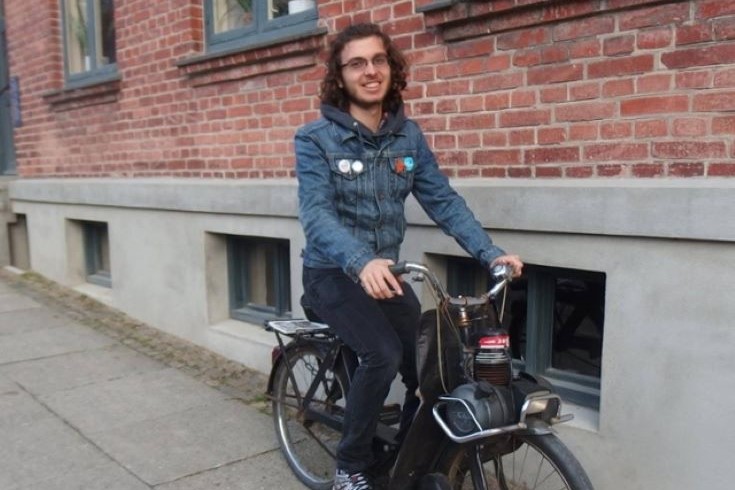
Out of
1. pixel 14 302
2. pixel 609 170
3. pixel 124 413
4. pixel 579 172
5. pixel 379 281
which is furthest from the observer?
pixel 14 302

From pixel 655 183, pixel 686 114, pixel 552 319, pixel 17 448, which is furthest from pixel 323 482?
pixel 686 114

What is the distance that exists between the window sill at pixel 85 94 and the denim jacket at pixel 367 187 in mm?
4029

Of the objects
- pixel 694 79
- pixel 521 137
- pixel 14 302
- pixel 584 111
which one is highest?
pixel 694 79

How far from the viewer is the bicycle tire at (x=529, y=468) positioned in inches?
89.7

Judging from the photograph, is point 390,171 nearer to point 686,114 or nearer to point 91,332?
point 686,114

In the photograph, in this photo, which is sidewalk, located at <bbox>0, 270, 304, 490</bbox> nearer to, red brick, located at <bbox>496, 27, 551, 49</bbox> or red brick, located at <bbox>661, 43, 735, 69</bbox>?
red brick, located at <bbox>496, 27, 551, 49</bbox>

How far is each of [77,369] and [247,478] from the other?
217 centimetres

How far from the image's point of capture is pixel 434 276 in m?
2.41

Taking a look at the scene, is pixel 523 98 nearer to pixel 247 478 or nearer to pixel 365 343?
pixel 365 343

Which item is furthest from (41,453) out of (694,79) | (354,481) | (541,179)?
(694,79)

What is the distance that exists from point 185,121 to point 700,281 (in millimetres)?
3998

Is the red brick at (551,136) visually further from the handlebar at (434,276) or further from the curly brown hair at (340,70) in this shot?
the handlebar at (434,276)

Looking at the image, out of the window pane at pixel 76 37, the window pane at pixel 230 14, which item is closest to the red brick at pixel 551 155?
the window pane at pixel 230 14

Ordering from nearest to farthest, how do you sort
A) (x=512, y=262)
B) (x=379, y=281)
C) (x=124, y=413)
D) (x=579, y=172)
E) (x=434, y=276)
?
(x=379, y=281) → (x=434, y=276) → (x=512, y=262) → (x=579, y=172) → (x=124, y=413)
